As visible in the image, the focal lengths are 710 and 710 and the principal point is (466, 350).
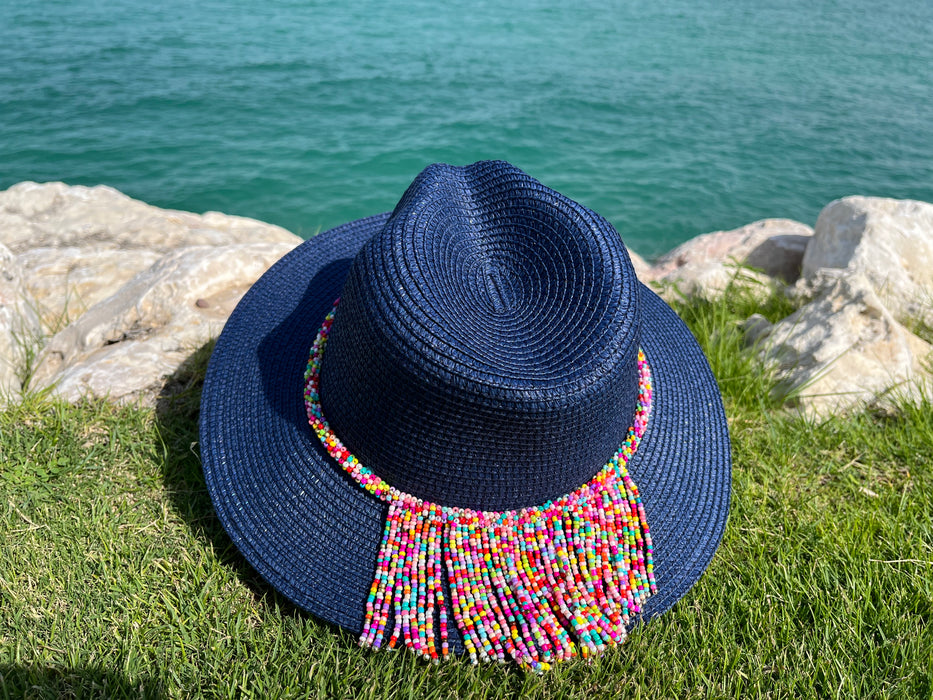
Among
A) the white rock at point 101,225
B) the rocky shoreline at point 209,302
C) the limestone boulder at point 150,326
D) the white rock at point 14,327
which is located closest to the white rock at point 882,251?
the rocky shoreline at point 209,302

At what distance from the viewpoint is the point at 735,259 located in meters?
4.17

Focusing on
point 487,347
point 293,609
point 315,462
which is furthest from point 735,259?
point 293,609

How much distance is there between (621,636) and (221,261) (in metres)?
2.58

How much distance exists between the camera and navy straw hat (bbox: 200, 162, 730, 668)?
5.86 ft

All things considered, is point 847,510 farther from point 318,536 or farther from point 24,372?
point 24,372

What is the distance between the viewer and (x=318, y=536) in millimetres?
1961

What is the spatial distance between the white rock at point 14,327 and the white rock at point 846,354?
3.45m

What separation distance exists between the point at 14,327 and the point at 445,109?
8377 millimetres

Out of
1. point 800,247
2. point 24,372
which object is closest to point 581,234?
point 24,372

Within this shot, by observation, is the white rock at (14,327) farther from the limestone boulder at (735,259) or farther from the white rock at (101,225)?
the limestone boulder at (735,259)

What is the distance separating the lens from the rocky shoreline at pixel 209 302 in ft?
10.3

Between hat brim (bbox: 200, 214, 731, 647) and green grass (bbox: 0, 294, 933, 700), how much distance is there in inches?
8.5

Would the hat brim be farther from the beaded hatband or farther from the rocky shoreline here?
the rocky shoreline

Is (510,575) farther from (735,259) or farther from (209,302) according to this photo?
(735,259)
